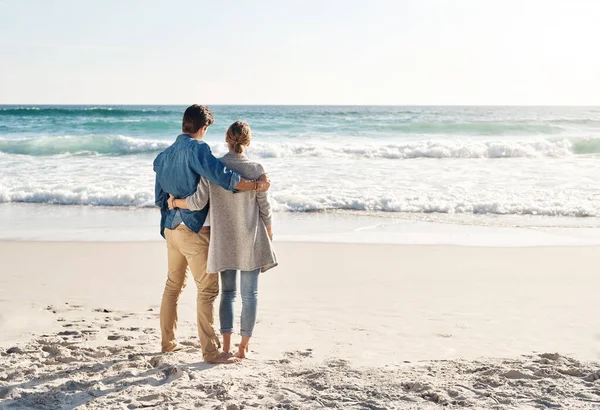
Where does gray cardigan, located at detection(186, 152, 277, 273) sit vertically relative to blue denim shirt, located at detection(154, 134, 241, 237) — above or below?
below

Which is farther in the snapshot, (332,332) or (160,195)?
(332,332)

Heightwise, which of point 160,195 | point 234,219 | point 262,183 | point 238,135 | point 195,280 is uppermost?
point 238,135

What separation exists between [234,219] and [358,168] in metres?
12.7

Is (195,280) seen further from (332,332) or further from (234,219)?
(332,332)

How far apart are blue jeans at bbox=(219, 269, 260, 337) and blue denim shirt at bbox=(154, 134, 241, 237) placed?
41 centimetres

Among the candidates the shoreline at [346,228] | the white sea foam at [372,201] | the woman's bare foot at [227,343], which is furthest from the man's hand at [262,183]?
the white sea foam at [372,201]

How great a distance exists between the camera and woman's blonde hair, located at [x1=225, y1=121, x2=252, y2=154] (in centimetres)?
397

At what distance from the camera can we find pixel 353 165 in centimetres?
1738

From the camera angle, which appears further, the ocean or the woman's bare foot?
the ocean

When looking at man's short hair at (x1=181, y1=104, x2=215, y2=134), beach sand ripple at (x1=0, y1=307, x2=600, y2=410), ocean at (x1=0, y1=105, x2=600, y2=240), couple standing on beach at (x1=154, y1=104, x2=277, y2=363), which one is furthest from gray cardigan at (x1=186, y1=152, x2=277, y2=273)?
ocean at (x1=0, y1=105, x2=600, y2=240)

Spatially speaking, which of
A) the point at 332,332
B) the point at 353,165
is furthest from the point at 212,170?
the point at 353,165

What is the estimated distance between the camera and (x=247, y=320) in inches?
167

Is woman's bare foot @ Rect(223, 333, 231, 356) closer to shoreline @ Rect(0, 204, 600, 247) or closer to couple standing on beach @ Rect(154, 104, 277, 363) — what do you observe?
couple standing on beach @ Rect(154, 104, 277, 363)

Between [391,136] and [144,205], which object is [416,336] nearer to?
[144,205]
